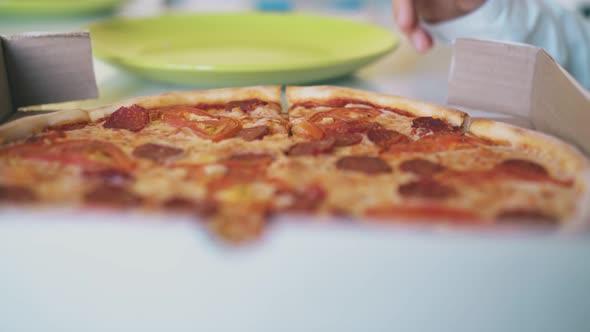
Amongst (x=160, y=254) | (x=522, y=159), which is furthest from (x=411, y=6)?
(x=160, y=254)

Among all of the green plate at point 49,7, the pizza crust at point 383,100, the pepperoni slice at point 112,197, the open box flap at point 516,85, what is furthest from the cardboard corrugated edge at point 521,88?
the green plate at point 49,7

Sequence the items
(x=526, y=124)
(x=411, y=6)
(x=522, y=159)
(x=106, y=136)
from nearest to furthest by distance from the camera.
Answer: (x=522, y=159) → (x=106, y=136) → (x=526, y=124) → (x=411, y=6)

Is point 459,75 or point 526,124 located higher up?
point 459,75

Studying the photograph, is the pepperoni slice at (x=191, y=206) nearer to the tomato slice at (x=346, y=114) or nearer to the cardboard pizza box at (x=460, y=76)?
the tomato slice at (x=346, y=114)

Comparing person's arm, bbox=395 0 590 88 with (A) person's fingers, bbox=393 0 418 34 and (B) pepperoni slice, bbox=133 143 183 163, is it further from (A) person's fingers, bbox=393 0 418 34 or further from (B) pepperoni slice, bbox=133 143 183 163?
(B) pepperoni slice, bbox=133 143 183 163

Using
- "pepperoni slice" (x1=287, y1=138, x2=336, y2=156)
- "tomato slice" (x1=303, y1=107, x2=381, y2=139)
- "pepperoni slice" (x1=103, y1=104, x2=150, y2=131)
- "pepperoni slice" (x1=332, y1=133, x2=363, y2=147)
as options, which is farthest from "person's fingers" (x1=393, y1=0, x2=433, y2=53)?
"pepperoni slice" (x1=103, y1=104, x2=150, y2=131)

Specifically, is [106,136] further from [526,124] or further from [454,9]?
[454,9]

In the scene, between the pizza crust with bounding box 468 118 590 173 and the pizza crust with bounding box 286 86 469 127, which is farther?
Answer: the pizza crust with bounding box 286 86 469 127
